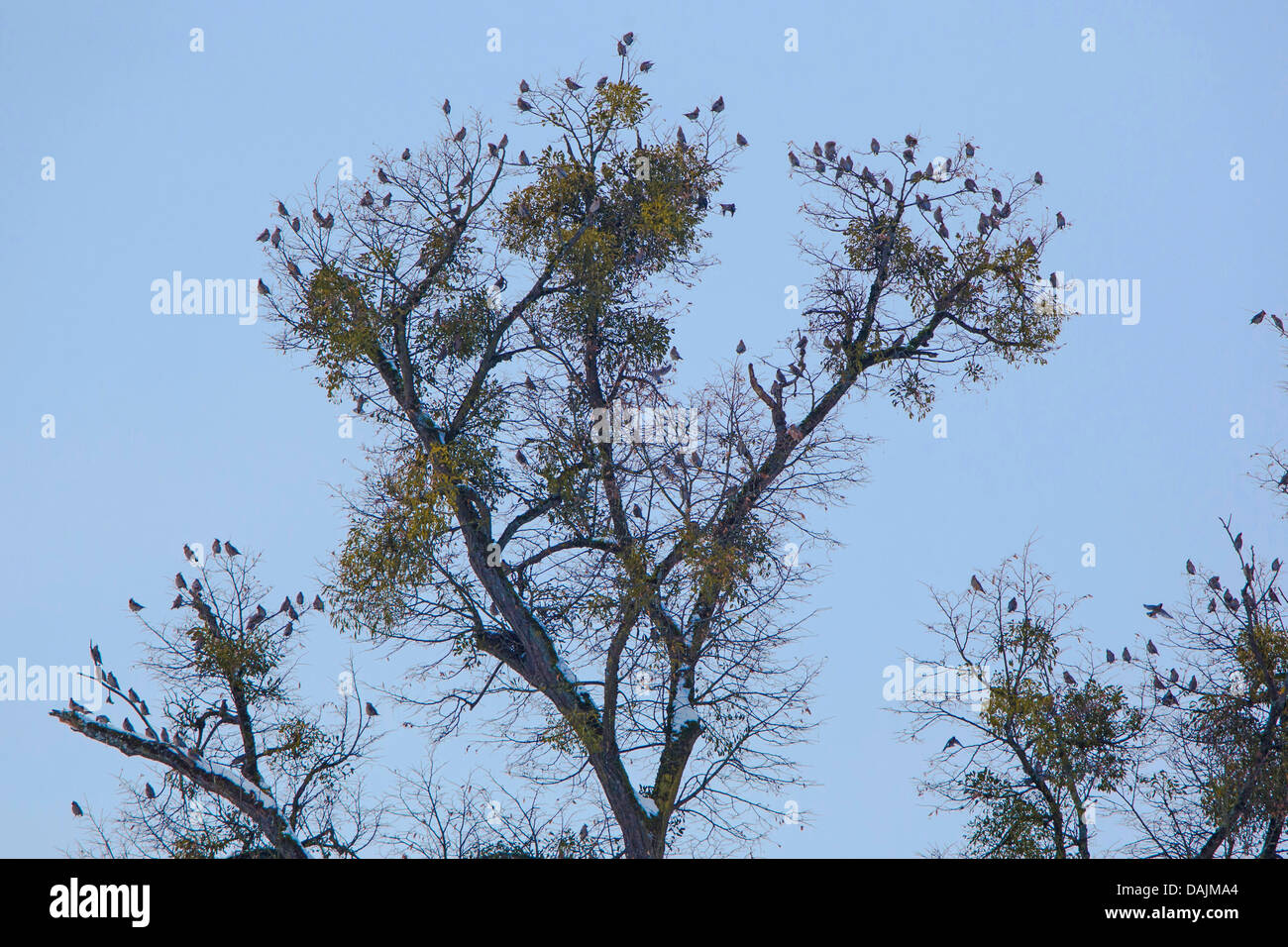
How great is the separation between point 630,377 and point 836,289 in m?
3.10

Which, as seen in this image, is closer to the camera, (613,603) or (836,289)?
(613,603)

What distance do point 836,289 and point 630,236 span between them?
117 inches

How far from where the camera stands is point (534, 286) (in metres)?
18.0

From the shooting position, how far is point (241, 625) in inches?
736
